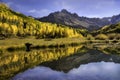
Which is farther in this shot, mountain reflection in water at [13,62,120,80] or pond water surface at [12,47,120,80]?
pond water surface at [12,47,120,80]

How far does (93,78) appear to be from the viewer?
115 feet

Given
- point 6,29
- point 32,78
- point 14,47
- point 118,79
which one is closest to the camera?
point 118,79

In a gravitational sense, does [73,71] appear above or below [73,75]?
below

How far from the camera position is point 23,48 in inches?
3664

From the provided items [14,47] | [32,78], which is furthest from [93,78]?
[14,47]

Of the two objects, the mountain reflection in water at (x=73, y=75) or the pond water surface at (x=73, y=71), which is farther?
the pond water surface at (x=73, y=71)

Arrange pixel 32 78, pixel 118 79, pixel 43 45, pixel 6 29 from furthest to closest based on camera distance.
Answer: pixel 6 29
pixel 43 45
pixel 32 78
pixel 118 79

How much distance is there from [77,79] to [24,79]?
7.45m

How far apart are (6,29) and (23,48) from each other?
359 ft

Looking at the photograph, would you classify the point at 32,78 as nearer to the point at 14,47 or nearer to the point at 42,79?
the point at 42,79

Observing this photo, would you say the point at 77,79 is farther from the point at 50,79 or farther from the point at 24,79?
the point at 24,79

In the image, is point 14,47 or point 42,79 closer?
point 42,79

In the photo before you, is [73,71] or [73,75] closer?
[73,75]

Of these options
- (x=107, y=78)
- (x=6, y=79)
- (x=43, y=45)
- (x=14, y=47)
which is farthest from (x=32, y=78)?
(x=43, y=45)
